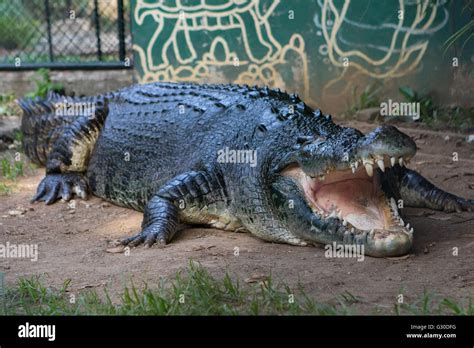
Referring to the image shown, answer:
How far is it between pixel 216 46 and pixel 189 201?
4509mm

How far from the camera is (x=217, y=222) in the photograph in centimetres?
581

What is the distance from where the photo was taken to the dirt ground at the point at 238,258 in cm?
431

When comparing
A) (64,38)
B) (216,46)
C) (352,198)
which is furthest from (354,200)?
(64,38)

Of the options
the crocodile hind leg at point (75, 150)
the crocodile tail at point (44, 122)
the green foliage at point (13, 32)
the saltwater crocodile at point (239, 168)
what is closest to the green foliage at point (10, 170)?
the crocodile tail at point (44, 122)

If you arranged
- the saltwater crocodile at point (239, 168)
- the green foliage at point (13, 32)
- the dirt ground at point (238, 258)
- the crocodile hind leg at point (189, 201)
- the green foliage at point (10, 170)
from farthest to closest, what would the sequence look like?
1. the green foliage at point (13, 32)
2. the green foliage at point (10, 170)
3. the crocodile hind leg at point (189, 201)
4. the saltwater crocodile at point (239, 168)
5. the dirt ground at point (238, 258)

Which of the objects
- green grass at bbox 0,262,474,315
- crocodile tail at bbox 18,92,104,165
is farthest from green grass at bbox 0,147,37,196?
green grass at bbox 0,262,474,315

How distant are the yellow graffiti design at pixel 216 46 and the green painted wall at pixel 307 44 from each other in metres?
0.01

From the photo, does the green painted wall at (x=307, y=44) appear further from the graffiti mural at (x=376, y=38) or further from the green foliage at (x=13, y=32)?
the green foliage at (x=13, y=32)

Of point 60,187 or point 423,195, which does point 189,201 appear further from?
point 60,187

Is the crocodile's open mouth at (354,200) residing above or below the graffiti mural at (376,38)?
below

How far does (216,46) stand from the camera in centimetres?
982

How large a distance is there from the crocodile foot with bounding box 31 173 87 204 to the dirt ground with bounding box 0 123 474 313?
25 centimetres
